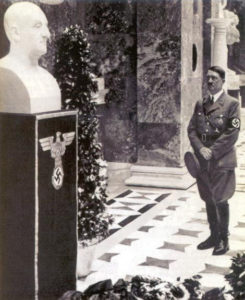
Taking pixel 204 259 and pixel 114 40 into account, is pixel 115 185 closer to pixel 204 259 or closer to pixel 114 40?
pixel 114 40

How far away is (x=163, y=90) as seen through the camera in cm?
846

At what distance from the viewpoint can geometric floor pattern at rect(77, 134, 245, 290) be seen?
16.9 feet

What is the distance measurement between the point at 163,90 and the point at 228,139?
10.1ft

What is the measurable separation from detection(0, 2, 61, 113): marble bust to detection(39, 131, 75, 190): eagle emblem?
22cm

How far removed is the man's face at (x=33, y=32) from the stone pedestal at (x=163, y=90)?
470 centimetres

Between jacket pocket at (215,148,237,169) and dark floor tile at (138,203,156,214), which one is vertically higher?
jacket pocket at (215,148,237,169)

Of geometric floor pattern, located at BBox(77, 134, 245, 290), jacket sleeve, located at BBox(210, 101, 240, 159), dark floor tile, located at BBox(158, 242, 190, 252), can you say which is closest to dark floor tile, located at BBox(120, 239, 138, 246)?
geometric floor pattern, located at BBox(77, 134, 245, 290)

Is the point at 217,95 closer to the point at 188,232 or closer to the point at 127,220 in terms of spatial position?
the point at 188,232

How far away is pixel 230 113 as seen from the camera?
552cm

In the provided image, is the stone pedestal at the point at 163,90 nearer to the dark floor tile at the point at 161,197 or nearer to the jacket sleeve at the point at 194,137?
the dark floor tile at the point at 161,197

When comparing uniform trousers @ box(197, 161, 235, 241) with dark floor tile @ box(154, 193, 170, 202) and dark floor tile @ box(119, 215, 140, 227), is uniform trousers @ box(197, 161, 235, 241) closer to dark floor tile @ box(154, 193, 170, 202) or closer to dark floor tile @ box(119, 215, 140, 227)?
dark floor tile @ box(119, 215, 140, 227)

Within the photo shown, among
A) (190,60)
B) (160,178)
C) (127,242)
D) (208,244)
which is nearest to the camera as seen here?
(208,244)

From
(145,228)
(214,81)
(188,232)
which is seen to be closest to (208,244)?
(188,232)

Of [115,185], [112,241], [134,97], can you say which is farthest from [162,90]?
[112,241]
